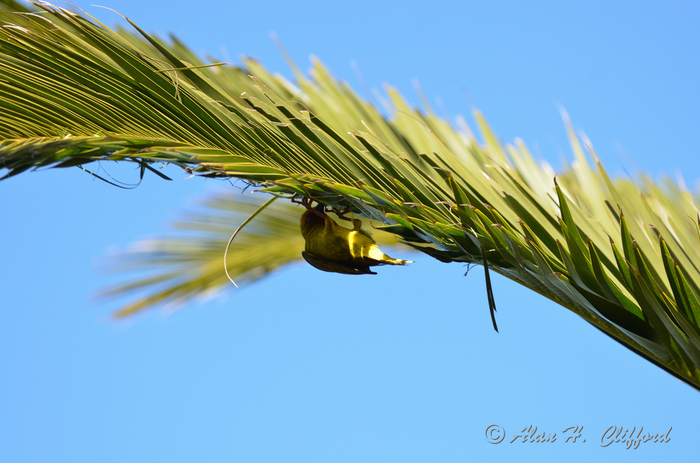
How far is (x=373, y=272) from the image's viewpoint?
129 centimetres

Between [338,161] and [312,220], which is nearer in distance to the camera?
[338,161]

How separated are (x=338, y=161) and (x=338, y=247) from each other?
7.7 inches

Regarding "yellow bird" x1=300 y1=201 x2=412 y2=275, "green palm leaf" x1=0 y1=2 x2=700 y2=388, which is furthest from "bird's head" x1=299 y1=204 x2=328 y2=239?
"green palm leaf" x1=0 y1=2 x2=700 y2=388

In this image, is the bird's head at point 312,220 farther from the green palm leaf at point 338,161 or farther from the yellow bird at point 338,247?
the green palm leaf at point 338,161

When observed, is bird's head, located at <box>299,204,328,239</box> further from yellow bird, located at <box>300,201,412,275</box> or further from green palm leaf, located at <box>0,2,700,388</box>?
green palm leaf, located at <box>0,2,700,388</box>

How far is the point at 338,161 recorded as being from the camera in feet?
3.77

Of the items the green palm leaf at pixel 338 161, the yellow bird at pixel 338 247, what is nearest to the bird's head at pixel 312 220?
the yellow bird at pixel 338 247

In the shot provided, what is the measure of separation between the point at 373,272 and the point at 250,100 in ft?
1.45

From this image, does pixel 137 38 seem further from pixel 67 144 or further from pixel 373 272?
pixel 373 272

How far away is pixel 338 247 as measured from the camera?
1247mm

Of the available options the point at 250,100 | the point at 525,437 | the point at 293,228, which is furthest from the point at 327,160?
the point at 525,437

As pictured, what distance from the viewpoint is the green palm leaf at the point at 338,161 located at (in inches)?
39.9

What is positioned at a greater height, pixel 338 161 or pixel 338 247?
pixel 338 161

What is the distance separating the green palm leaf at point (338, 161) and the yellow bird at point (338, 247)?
8 centimetres
